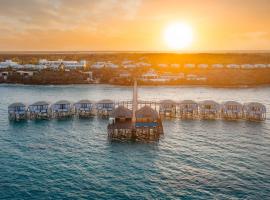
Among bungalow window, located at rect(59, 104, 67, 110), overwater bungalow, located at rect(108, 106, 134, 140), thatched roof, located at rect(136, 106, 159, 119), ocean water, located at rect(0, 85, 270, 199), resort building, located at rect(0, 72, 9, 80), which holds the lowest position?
ocean water, located at rect(0, 85, 270, 199)

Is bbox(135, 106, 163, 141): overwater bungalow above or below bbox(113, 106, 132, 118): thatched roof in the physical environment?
below

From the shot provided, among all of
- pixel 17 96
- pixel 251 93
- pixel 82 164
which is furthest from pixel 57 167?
pixel 251 93

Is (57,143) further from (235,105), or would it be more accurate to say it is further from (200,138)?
(235,105)

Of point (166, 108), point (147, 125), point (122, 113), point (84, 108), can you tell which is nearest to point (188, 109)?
point (166, 108)

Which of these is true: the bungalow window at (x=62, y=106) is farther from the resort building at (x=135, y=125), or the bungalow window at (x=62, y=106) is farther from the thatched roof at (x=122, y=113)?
the thatched roof at (x=122, y=113)

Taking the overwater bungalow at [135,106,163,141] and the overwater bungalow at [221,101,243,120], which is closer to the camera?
the overwater bungalow at [135,106,163,141]

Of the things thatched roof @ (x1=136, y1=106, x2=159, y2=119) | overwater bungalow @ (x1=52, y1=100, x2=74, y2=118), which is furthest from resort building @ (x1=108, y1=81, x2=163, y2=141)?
overwater bungalow @ (x1=52, y1=100, x2=74, y2=118)

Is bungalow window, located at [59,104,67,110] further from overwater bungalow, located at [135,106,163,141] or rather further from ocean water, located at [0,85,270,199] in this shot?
overwater bungalow, located at [135,106,163,141]

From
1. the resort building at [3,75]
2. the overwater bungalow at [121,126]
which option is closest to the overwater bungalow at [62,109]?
the overwater bungalow at [121,126]
